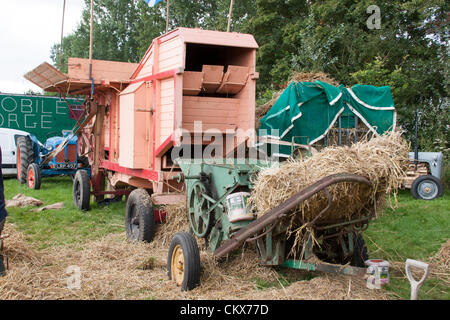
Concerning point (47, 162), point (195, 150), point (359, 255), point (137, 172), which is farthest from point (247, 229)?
point (47, 162)

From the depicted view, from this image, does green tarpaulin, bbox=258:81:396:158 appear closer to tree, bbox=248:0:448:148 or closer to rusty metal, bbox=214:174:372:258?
tree, bbox=248:0:448:148

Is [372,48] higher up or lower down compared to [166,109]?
higher up

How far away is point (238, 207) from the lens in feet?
12.9

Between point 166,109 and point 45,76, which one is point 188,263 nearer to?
point 166,109

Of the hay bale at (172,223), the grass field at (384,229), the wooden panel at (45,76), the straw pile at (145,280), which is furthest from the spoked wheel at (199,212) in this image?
the wooden panel at (45,76)

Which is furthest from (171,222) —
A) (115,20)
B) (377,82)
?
(115,20)

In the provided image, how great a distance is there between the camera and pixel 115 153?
827 cm

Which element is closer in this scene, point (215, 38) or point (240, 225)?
point (240, 225)

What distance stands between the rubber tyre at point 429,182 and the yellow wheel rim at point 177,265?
25.5 ft

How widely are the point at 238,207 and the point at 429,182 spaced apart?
800cm

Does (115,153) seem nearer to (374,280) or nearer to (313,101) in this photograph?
(313,101)

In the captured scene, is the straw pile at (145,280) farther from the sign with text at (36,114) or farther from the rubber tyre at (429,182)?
the sign with text at (36,114)

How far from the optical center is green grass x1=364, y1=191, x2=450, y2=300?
4.50m

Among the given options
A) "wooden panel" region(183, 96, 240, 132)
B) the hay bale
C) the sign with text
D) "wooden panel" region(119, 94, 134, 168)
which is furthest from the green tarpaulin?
the sign with text
